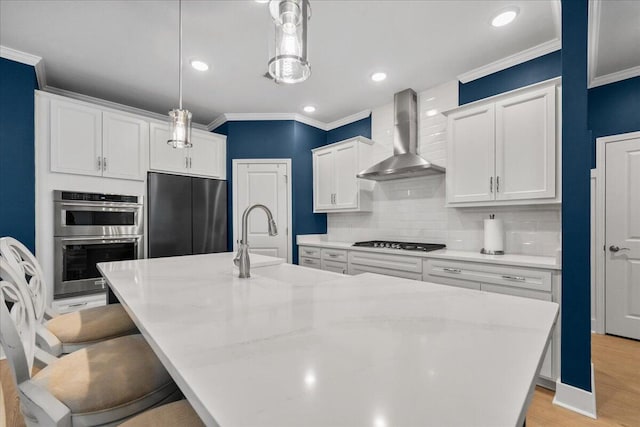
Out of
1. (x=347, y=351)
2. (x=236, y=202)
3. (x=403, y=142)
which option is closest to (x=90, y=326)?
(x=347, y=351)

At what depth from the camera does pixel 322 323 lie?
2.70 ft

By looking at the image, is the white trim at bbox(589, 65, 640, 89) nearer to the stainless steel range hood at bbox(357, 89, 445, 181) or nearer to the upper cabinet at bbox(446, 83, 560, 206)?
the upper cabinet at bbox(446, 83, 560, 206)

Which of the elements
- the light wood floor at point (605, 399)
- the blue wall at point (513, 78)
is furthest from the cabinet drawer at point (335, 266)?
the blue wall at point (513, 78)

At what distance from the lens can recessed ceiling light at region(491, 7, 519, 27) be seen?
6.98ft

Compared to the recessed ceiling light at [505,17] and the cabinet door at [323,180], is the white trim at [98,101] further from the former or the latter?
the recessed ceiling light at [505,17]

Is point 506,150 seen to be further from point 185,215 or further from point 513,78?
point 185,215

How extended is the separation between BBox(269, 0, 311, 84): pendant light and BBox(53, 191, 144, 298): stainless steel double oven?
292cm

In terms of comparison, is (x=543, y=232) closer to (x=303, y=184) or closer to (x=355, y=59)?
(x=355, y=59)

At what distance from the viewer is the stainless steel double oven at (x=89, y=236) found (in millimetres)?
2855

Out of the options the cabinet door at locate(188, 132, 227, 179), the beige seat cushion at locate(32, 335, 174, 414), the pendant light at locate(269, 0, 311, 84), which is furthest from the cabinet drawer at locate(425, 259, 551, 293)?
the cabinet door at locate(188, 132, 227, 179)

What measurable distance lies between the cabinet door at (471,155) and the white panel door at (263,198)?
7.49 feet

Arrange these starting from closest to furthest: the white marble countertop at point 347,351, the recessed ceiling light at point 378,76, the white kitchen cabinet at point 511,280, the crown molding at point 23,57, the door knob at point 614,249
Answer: the white marble countertop at point 347,351, the white kitchen cabinet at point 511,280, the crown molding at point 23,57, the door knob at point 614,249, the recessed ceiling light at point 378,76

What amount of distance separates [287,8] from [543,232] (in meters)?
2.72

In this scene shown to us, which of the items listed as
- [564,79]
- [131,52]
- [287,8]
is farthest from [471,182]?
[131,52]
